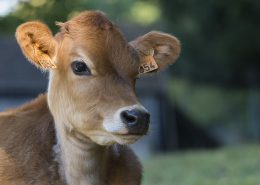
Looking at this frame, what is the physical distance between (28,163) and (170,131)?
28884 millimetres

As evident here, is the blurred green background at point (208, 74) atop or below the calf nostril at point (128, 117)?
below

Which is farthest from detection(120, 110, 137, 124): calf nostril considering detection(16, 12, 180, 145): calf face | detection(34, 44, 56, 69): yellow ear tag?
detection(34, 44, 56, 69): yellow ear tag

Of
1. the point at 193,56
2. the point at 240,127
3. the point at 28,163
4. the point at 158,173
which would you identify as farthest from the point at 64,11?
the point at 240,127

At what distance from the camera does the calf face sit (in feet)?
19.2

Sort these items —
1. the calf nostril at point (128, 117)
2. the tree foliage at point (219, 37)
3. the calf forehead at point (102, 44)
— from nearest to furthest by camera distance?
the calf nostril at point (128, 117) → the calf forehead at point (102, 44) → the tree foliage at point (219, 37)

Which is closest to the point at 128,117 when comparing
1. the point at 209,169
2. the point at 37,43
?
the point at 37,43

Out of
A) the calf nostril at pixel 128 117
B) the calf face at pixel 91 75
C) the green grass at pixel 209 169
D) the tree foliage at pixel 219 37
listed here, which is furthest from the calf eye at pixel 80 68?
the tree foliage at pixel 219 37

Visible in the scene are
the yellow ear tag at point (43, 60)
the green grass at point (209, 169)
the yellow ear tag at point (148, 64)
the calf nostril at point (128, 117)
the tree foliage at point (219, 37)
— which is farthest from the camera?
the tree foliage at point (219, 37)

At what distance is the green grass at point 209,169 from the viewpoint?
11.1 meters

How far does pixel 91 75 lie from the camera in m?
6.11

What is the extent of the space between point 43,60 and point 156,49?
3.61ft

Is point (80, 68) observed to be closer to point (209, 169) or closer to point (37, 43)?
point (37, 43)

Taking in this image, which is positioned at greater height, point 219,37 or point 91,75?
point 91,75

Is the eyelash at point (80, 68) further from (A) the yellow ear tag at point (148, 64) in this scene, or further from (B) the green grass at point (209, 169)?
(B) the green grass at point (209, 169)
